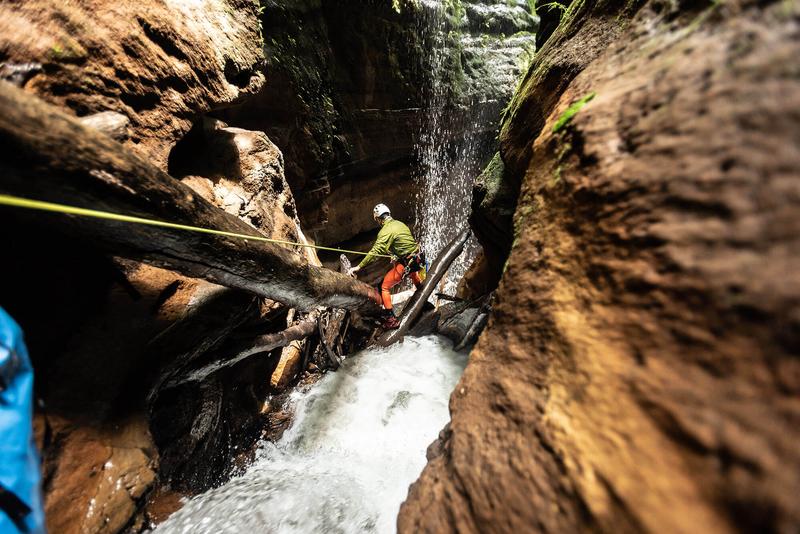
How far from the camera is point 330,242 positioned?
929 cm

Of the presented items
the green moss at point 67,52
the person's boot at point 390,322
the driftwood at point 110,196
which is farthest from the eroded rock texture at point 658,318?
the person's boot at point 390,322

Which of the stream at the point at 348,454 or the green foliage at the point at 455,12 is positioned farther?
the green foliage at the point at 455,12

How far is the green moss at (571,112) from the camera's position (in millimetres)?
1278

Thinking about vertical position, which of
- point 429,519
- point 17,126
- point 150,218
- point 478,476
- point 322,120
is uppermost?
point 322,120

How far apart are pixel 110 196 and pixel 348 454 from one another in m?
3.24

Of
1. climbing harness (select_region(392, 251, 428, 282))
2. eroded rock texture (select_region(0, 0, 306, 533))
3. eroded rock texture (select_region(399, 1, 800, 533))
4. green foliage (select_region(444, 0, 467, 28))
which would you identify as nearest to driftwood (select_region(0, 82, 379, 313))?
eroded rock texture (select_region(0, 0, 306, 533))

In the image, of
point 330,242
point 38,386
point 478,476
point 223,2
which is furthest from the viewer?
point 330,242

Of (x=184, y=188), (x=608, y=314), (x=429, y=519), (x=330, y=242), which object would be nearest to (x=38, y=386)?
(x=184, y=188)

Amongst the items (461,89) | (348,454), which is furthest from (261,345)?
(461,89)

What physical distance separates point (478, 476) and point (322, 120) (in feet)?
25.6

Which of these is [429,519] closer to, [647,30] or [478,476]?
[478,476]

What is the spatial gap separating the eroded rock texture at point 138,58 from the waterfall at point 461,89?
786 cm

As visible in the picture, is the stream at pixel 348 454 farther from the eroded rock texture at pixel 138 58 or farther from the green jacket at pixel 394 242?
the eroded rock texture at pixel 138 58

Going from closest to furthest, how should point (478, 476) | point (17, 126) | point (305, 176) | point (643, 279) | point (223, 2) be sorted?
1. point (643, 279)
2. point (478, 476)
3. point (17, 126)
4. point (223, 2)
5. point (305, 176)
